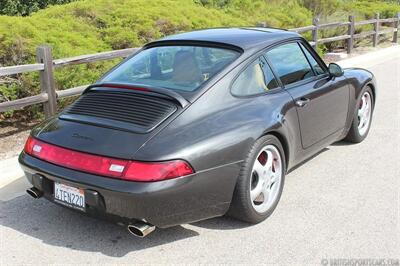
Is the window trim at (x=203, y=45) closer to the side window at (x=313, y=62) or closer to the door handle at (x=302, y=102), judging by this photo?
the door handle at (x=302, y=102)

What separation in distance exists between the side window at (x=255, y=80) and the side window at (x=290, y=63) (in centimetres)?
13

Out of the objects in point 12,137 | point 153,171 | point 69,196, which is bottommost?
point 12,137

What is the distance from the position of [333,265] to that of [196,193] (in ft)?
3.47

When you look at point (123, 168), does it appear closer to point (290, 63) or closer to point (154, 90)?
point (154, 90)

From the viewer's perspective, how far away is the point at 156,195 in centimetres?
328

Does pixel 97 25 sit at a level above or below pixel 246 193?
above

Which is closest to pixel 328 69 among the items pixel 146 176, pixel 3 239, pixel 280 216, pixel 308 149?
pixel 308 149

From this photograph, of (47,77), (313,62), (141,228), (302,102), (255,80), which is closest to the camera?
(141,228)

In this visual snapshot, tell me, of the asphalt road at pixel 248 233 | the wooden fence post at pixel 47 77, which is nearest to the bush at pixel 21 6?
the wooden fence post at pixel 47 77

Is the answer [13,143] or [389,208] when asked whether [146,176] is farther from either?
[13,143]

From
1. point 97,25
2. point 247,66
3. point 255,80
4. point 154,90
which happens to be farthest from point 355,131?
point 97,25

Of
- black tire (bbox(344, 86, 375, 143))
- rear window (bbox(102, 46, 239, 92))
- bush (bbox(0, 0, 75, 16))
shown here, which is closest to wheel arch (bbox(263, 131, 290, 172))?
rear window (bbox(102, 46, 239, 92))

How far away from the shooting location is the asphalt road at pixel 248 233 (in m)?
3.56

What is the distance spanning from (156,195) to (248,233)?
963 mm
